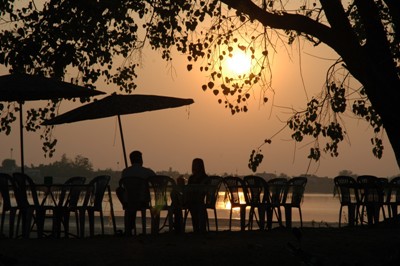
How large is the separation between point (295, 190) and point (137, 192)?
3069 mm

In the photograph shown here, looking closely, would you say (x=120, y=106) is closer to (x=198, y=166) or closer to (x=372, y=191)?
(x=198, y=166)

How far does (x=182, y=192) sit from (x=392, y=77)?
148 inches

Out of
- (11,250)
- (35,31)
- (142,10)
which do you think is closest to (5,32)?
(35,31)

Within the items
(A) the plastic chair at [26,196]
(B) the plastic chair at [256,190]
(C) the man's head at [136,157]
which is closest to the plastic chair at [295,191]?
(B) the plastic chair at [256,190]

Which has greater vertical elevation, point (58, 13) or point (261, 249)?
point (58, 13)

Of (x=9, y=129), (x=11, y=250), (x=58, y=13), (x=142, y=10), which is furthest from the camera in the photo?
(x=9, y=129)

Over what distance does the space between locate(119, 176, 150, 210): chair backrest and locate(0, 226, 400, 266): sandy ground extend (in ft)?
2.32

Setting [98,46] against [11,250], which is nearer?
[11,250]

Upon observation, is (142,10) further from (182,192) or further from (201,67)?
(182,192)

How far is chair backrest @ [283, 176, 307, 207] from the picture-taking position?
14281 millimetres

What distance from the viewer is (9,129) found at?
1808 centimetres

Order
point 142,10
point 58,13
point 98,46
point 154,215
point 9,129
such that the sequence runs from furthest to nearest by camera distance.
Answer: point 9,129 → point 98,46 → point 142,10 → point 58,13 → point 154,215

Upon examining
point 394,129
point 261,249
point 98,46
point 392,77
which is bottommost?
point 261,249

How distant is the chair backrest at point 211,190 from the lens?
13016 millimetres
